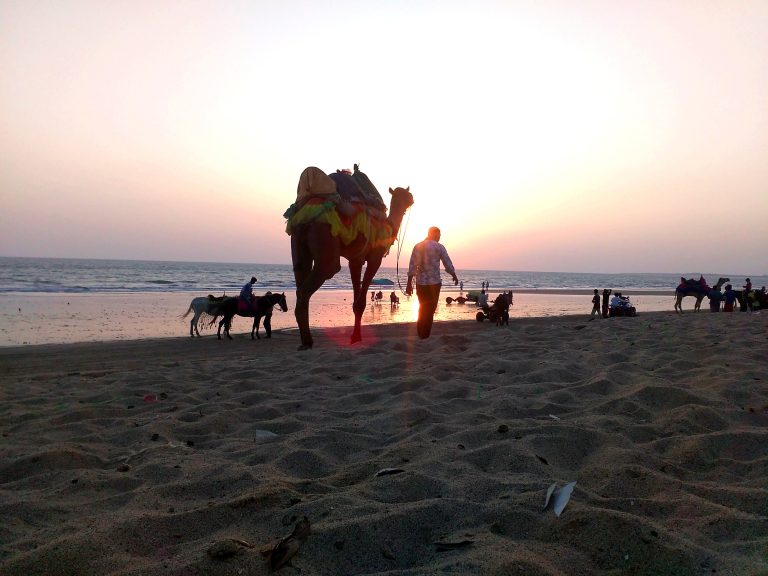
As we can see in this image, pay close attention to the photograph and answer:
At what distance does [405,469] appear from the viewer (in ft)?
9.43

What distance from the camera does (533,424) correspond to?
3.65m

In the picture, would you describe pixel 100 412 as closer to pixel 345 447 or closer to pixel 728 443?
pixel 345 447

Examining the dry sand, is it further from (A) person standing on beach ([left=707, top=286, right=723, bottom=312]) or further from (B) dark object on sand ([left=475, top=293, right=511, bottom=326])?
(A) person standing on beach ([left=707, top=286, right=723, bottom=312])

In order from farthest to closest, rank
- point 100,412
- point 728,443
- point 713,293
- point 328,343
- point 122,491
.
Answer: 1. point 713,293
2. point 328,343
3. point 100,412
4. point 728,443
5. point 122,491

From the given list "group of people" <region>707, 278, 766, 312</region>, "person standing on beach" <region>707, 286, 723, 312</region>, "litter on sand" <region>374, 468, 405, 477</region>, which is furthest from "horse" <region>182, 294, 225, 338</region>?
"person standing on beach" <region>707, 286, 723, 312</region>

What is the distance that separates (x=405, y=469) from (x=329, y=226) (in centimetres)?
572

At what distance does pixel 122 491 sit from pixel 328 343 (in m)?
7.72

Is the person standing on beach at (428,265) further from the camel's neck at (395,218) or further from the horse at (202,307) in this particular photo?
the horse at (202,307)

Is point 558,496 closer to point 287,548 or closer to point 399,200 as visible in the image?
point 287,548

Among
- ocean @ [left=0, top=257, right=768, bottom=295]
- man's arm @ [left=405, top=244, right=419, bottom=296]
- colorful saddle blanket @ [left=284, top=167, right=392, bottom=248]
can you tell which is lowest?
ocean @ [left=0, top=257, right=768, bottom=295]

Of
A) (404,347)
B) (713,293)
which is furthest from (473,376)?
(713,293)

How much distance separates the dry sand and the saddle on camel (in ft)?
→ 8.52

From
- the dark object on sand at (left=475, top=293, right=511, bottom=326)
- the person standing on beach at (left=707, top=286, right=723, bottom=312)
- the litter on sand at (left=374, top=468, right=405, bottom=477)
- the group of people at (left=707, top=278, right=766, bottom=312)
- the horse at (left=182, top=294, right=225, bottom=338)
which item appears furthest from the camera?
the person standing on beach at (left=707, top=286, right=723, bottom=312)

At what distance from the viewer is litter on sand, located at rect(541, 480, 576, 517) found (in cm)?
228
